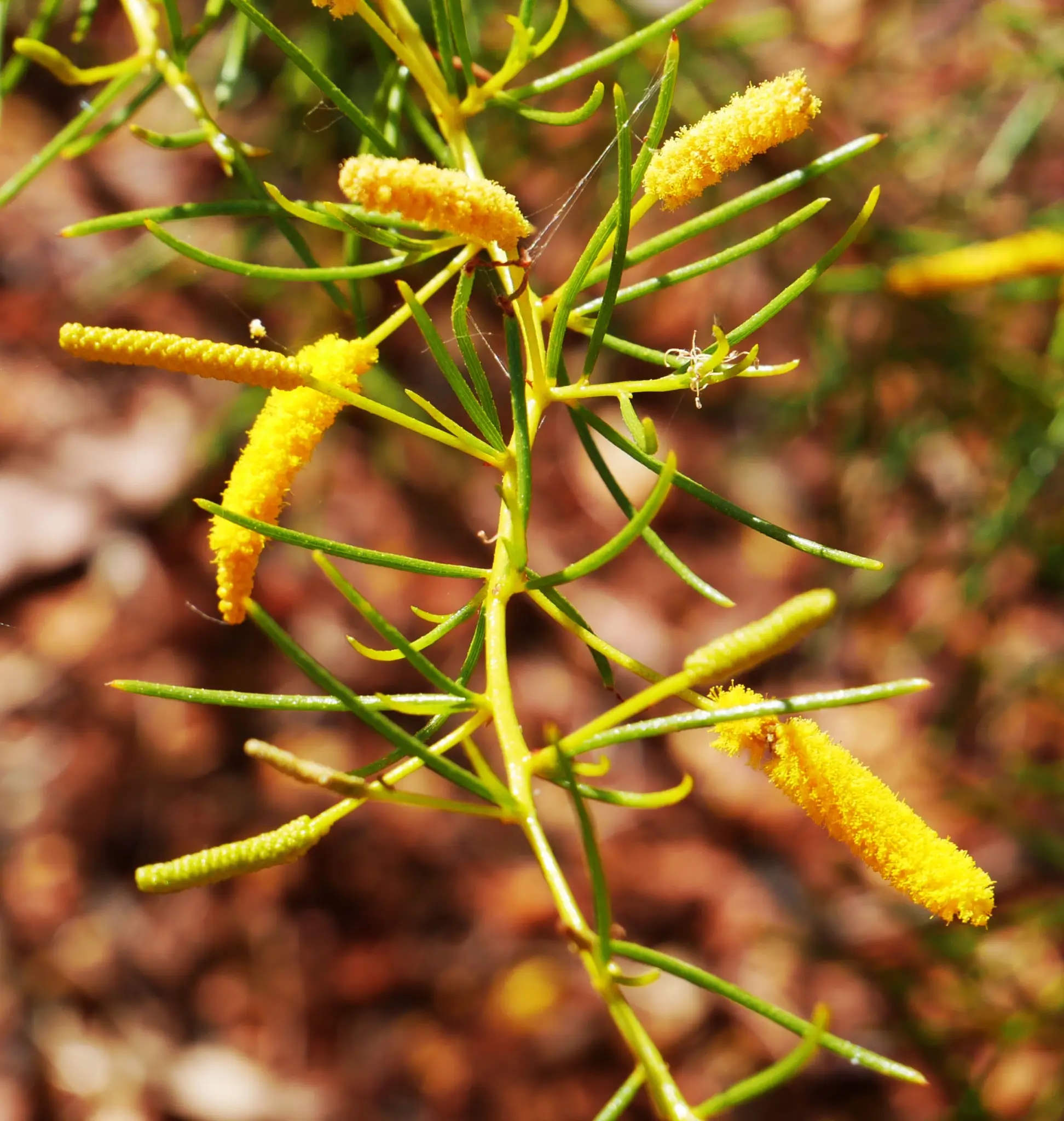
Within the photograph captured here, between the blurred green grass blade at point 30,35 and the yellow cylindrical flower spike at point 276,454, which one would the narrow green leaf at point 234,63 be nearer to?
the blurred green grass blade at point 30,35

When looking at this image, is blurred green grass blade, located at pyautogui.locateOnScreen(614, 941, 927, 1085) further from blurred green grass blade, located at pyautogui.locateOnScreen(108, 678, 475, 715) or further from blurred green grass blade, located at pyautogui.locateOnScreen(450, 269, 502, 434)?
blurred green grass blade, located at pyautogui.locateOnScreen(450, 269, 502, 434)

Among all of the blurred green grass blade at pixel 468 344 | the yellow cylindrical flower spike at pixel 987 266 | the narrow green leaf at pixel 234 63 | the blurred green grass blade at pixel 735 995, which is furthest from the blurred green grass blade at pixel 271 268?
the yellow cylindrical flower spike at pixel 987 266

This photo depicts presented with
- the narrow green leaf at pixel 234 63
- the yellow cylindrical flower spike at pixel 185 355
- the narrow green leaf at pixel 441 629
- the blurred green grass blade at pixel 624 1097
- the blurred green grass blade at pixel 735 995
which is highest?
the narrow green leaf at pixel 234 63

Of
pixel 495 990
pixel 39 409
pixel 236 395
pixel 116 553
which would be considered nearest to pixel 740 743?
pixel 236 395

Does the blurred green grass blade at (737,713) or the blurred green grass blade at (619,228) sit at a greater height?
the blurred green grass blade at (619,228)

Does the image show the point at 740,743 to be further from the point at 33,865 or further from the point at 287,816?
the point at 33,865
